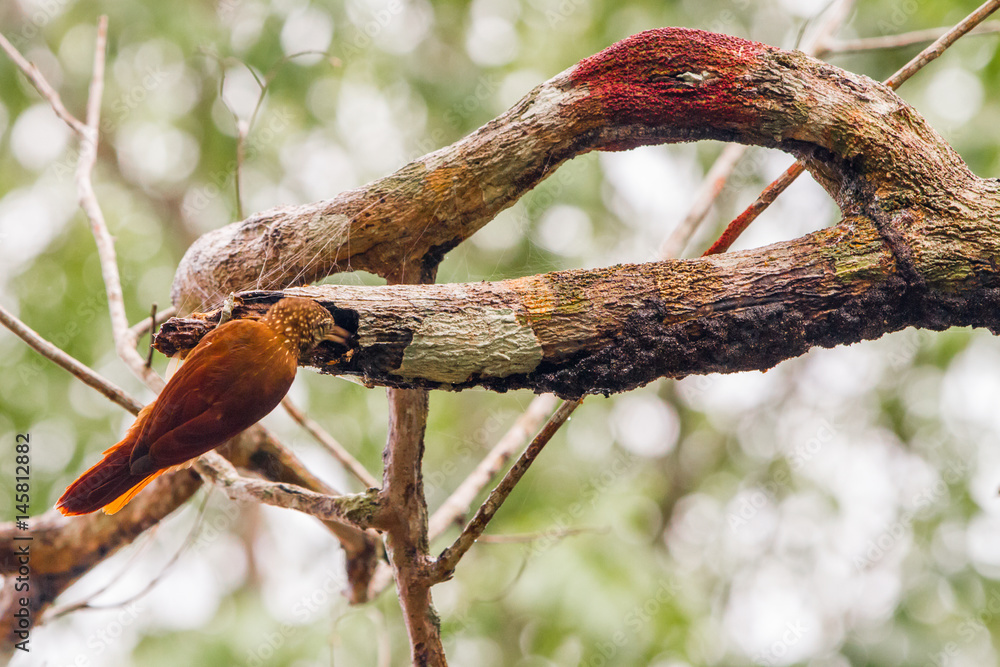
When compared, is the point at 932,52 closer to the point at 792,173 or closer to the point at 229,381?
the point at 792,173

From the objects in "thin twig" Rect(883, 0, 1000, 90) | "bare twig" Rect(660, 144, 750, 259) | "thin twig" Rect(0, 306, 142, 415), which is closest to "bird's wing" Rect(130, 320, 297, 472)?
"thin twig" Rect(0, 306, 142, 415)

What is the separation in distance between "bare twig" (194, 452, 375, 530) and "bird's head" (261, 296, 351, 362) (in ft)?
1.02

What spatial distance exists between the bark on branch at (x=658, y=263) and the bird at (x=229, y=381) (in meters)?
0.04

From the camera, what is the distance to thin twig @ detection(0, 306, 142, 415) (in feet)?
4.24

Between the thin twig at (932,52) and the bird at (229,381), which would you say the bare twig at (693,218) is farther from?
the bird at (229,381)

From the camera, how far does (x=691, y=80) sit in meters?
1.00

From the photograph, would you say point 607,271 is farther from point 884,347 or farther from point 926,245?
point 884,347

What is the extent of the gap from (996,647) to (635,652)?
5.33 ft

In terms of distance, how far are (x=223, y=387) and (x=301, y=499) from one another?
0.37 m

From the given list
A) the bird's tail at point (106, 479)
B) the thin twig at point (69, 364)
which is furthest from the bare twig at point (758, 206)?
the thin twig at point (69, 364)

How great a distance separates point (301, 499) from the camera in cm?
112

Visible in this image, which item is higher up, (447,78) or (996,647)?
Answer: (447,78)

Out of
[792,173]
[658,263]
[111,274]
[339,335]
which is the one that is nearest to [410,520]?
[339,335]

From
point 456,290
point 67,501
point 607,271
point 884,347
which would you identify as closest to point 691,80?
point 607,271
